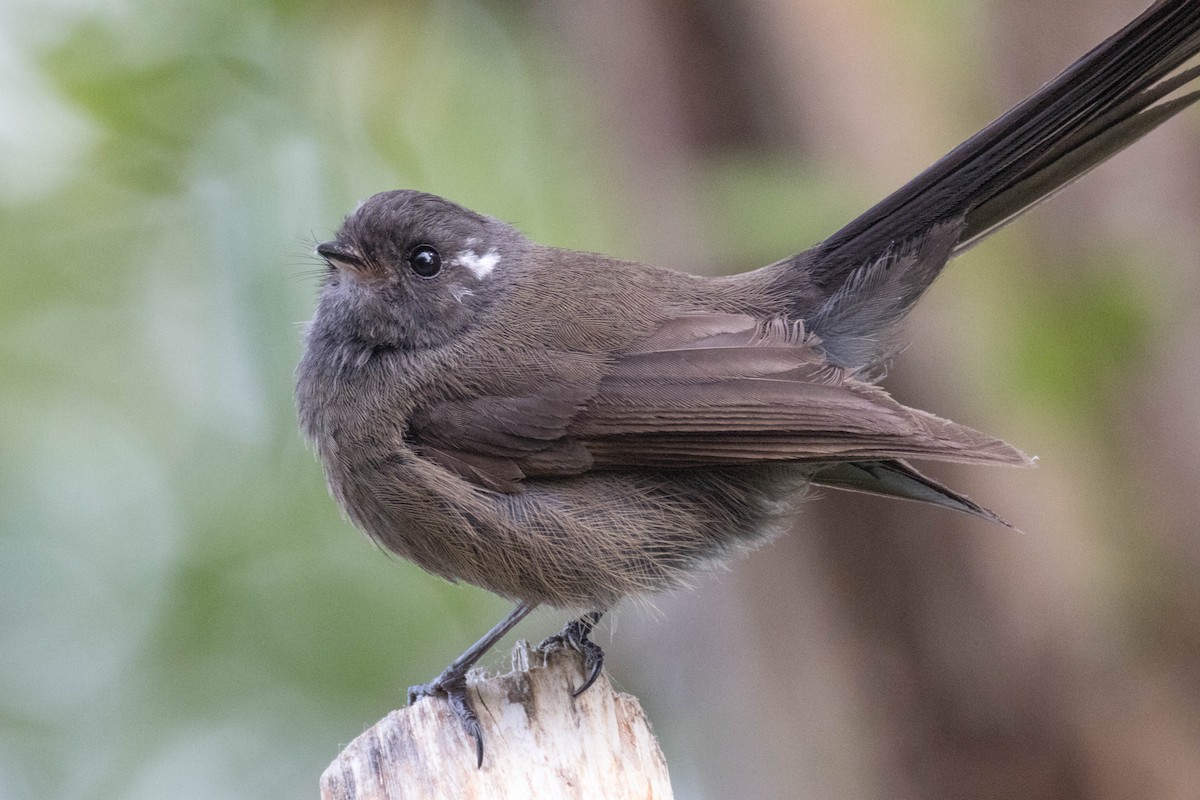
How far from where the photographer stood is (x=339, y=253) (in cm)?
412

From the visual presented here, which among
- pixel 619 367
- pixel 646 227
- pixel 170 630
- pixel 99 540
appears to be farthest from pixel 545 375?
pixel 99 540

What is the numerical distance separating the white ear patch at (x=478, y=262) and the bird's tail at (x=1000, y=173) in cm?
113

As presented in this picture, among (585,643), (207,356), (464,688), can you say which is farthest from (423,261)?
(464,688)

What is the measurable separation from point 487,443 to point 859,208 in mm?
1337

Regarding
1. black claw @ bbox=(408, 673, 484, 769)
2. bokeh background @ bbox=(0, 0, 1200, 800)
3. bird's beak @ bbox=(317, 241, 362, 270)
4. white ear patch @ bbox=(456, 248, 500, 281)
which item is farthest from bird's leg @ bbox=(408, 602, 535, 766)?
bird's beak @ bbox=(317, 241, 362, 270)

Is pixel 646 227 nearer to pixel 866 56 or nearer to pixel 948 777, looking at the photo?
pixel 866 56

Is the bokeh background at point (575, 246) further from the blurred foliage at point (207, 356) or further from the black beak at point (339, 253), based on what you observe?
the black beak at point (339, 253)

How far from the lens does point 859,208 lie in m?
3.20

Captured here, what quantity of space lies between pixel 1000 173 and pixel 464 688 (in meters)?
2.15

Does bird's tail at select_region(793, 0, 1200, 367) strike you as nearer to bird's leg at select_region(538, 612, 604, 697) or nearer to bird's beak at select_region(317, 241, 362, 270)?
bird's leg at select_region(538, 612, 604, 697)

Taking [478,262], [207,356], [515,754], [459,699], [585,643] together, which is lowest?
[515,754]

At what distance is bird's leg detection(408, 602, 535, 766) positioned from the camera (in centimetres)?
294

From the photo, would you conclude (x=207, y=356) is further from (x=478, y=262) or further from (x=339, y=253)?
(x=478, y=262)

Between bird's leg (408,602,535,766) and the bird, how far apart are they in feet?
0.05
